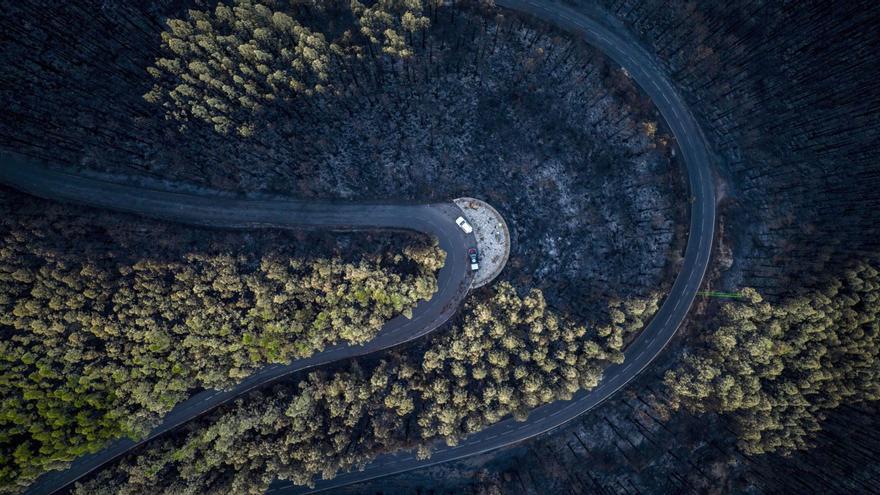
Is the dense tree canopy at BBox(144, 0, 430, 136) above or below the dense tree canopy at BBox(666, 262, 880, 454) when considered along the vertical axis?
above

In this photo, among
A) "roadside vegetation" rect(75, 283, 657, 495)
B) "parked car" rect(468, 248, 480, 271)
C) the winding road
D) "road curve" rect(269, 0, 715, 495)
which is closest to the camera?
"roadside vegetation" rect(75, 283, 657, 495)

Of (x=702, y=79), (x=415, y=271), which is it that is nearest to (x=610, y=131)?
(x=702, y=79)

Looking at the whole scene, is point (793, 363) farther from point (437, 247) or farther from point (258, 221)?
point (258, 221)

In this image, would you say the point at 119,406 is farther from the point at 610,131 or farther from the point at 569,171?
the point at 610,131

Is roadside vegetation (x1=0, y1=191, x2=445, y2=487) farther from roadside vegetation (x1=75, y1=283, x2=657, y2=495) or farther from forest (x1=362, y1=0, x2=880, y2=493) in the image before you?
forest (x1=362, y1=0, x2=880, y2=493)

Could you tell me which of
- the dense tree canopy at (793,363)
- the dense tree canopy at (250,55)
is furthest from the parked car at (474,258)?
the dense tree canopy at (793,363)

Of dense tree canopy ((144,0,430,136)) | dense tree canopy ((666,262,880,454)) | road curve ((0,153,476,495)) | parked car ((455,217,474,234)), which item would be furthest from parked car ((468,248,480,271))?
dense tree canopy ((666,262,880,454))

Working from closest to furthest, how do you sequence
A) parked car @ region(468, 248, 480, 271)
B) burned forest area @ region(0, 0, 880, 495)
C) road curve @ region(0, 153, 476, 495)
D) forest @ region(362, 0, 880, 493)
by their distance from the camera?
burned forest area @ region(0, 0, 880, 495) → road curve @ region(0, 153, 476, 495) → forest @ region(362, 0, 880, 493) → parked car @ region(468, 248, 480, 271)
